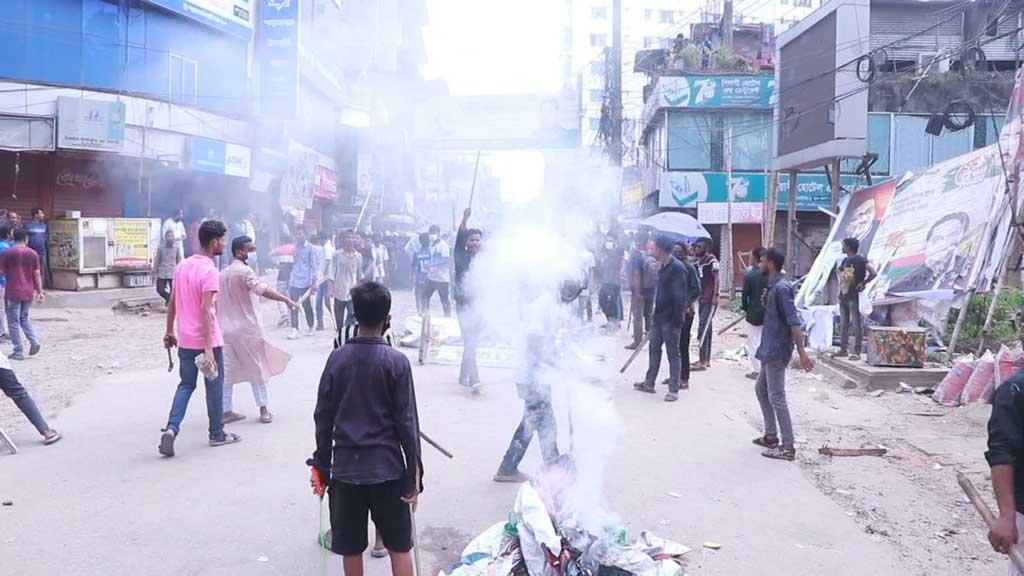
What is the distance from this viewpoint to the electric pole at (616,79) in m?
14.0

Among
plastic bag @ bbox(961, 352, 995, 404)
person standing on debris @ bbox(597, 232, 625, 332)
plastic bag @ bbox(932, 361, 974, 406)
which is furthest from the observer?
person standing on debris @ bbox(597, 232, 625, 332)

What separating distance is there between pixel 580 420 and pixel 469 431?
57.5 inches

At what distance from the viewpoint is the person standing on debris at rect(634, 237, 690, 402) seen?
784 cm

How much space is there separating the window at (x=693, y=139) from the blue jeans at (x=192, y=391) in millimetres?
20675

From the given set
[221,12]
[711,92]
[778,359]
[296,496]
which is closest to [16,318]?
[296,496]

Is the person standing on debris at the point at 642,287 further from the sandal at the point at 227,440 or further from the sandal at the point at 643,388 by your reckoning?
the sandal at the point at 227,440

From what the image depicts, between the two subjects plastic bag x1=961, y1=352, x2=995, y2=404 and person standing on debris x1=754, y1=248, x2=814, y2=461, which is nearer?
person standing on debris x1=754, y1=248, x2=814, y2=461

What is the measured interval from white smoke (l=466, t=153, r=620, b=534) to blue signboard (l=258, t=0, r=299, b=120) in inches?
495

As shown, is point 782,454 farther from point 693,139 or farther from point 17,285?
point 693,139

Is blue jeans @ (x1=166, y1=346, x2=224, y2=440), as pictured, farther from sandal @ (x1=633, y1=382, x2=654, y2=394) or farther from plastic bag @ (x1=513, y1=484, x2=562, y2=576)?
sandal @ (x1=633, y1=382, x2=654, y2=394)

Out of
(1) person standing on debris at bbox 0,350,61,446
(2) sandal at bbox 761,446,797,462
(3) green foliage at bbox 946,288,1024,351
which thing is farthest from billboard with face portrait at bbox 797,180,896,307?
(1) person standing on debris at bbox 0,350,61,446

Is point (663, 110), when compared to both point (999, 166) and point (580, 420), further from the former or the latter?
point (580, 420)

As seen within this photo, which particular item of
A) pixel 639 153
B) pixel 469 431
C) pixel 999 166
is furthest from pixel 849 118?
pixel 639 153

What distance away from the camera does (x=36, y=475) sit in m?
4.89
